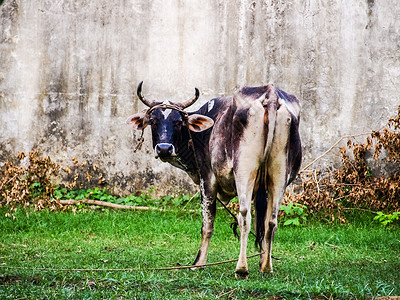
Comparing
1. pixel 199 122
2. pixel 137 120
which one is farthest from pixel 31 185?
pixel 199 122

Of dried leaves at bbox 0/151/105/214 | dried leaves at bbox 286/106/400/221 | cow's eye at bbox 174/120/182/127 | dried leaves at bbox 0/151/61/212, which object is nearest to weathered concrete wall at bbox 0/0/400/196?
dried leaves at bbox 0/151/105/214

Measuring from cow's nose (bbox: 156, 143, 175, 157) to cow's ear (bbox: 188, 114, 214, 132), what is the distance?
1.09ft

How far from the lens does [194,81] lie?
10570 millimetres

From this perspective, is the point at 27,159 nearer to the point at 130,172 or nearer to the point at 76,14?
the point at 130,172

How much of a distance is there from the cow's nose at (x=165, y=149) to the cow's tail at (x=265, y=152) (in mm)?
1056

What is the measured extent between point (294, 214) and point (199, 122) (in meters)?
3.81

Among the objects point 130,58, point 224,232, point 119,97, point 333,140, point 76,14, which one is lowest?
point 224,232

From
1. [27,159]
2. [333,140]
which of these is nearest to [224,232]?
[333,140]

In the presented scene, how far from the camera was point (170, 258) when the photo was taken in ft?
21.6

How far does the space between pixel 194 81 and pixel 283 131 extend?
5.40 meters

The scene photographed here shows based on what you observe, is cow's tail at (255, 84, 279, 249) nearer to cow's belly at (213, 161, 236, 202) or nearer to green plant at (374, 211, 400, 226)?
cow's belly at (213, 161, 236, 202)

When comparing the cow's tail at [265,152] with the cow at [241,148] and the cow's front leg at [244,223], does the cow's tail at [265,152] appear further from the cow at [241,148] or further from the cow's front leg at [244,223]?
the cow's front leg at [244,223]

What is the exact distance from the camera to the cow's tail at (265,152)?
17.3ft

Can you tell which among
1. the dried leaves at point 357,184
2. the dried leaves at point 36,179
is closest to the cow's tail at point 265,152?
the dried leaves at point 357,184
